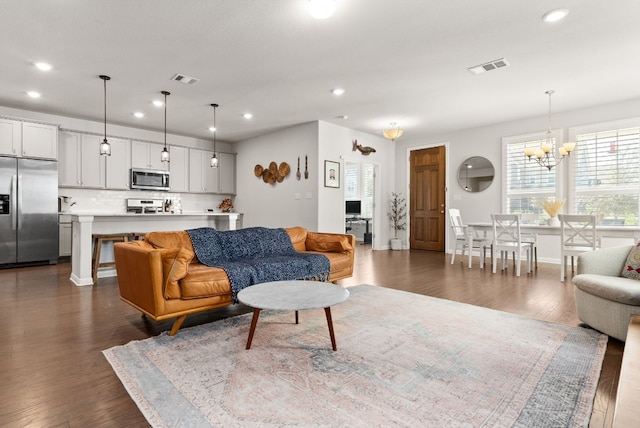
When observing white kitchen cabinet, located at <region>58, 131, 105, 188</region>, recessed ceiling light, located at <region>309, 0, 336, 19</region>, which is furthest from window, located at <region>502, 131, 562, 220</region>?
white kitchen cabinet, located at <region>58, 131, 105, 188</region>

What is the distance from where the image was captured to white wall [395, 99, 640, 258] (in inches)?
218

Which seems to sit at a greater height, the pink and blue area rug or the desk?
the desk

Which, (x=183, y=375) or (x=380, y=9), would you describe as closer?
(x=183, y=375)

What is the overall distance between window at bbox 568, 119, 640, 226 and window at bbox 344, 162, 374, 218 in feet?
17.0

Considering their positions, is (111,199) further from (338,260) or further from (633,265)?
(633,265)

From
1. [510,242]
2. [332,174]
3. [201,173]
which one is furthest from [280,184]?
[510,242]

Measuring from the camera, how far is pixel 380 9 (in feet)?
9.37

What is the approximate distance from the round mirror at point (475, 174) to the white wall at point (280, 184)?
3096 millimetres

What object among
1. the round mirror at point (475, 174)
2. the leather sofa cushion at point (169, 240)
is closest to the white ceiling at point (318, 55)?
the round mirror at point (475, 174)

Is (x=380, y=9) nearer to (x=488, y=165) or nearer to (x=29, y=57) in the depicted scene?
(x=29, y=57)

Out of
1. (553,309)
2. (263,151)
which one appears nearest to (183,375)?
(553,309)

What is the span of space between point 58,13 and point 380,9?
2.67m

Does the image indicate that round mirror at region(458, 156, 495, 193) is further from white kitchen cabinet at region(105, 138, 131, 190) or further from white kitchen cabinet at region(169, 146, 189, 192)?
white kitchen cabinet at region(105, 138, 131, 190)

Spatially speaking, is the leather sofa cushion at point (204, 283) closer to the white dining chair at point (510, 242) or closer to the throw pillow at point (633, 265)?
the throw pillow at point (633, 265)
